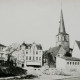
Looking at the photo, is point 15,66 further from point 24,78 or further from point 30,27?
point 30,27

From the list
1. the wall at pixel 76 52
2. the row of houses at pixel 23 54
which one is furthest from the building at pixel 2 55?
the wall at pixel 76 52

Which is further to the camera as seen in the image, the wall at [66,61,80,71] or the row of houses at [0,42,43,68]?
the row of houses at [0,42,43,68]

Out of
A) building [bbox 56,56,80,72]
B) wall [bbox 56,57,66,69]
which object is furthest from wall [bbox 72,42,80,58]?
wall [bbox 56,57,66,69]

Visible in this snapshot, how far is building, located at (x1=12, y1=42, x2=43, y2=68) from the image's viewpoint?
224 inches

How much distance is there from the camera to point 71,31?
203 inches

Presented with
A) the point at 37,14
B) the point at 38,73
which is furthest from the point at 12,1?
the point at 38,73

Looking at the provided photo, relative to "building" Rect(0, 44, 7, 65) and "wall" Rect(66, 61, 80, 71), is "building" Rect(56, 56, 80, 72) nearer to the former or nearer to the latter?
"wall" Rect(66, 61, 80, 71)

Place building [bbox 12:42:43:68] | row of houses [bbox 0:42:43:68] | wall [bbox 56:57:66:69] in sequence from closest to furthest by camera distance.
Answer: row of houses [bbox 0:42:43:68] → wall [bbox 56:57:66:69] → building [bbox 12:42:43:68]

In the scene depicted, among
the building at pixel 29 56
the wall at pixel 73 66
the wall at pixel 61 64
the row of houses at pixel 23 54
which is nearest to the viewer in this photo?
the wall at pixel 73 66

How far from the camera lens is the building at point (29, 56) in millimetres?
5698

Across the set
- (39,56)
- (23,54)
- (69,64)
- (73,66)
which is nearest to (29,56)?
(23,54)

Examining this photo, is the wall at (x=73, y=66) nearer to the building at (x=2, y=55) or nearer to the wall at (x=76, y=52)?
the wall at (x=76, y=52)

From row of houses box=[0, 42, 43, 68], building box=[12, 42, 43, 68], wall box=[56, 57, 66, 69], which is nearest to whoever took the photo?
row of houses box=[0, 42, 43, 68]

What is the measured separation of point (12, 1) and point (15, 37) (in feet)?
2.27
